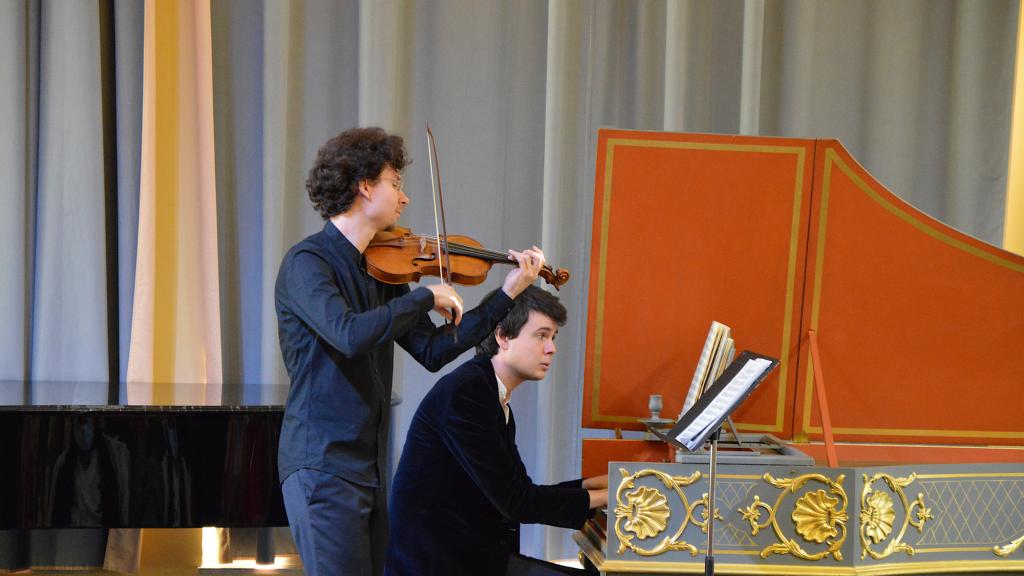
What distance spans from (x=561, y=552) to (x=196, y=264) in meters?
1.93

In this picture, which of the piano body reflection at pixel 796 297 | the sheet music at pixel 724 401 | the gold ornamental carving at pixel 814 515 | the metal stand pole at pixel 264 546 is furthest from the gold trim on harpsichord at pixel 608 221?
the metal stand pole at pixel 264 546

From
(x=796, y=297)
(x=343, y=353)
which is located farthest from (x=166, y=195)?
(x=796, y=297)

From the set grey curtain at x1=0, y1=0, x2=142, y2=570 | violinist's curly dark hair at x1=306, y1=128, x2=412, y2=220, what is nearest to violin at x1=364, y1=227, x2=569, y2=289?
violinist's curly dark hair at x1=306, y1=128, x2=412, y2=220

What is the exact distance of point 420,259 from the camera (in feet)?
7.59

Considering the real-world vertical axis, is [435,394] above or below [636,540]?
above

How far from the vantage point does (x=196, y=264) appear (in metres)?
3.99

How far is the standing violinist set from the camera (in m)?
2.06

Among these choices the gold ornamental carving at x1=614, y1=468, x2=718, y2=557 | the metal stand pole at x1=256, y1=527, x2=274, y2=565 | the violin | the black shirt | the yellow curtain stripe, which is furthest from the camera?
the metal stand pole at x1=256, y1=527, x2=274, y2=565

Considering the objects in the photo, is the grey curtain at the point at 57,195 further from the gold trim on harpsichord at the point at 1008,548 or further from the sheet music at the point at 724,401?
the gold trim on harpsichord at the point at 1008,548

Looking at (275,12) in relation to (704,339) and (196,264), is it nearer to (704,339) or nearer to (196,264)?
(196,264)

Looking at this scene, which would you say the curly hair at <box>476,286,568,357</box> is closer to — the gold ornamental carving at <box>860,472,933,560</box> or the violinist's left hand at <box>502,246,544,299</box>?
the violinist's left hand at <box>502,246,544,299</box>

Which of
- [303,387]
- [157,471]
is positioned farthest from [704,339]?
[157,471]

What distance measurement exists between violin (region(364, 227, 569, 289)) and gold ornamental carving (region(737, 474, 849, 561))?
0.87 metres

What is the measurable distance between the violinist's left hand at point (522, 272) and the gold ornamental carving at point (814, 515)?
29.6 inches
